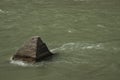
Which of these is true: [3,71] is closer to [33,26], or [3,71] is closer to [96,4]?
[33,26]

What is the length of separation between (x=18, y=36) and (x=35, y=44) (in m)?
3.77

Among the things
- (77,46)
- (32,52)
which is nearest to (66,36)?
(77,46)

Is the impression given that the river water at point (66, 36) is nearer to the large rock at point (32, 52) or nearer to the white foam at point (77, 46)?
the white foam at point (77, 46)

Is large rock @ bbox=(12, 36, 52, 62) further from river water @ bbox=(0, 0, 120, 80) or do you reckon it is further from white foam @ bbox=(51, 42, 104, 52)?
white foam @ bbox=(51, 42, 104, 52)

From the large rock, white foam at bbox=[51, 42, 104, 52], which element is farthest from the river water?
the large rock

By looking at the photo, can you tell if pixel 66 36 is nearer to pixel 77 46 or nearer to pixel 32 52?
pixel 77 46

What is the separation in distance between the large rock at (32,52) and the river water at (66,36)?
233 mm

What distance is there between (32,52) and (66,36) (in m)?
3.82

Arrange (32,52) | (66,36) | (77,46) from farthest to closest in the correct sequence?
(66,36) → (77,46) → (32,52)

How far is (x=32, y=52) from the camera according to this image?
10539 millimetres

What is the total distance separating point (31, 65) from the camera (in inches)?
408

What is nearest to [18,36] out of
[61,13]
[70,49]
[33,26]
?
[33,26]

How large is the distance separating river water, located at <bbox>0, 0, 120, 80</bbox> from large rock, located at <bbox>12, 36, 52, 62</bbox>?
23 centimetres

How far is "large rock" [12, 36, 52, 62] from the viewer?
10500mm
